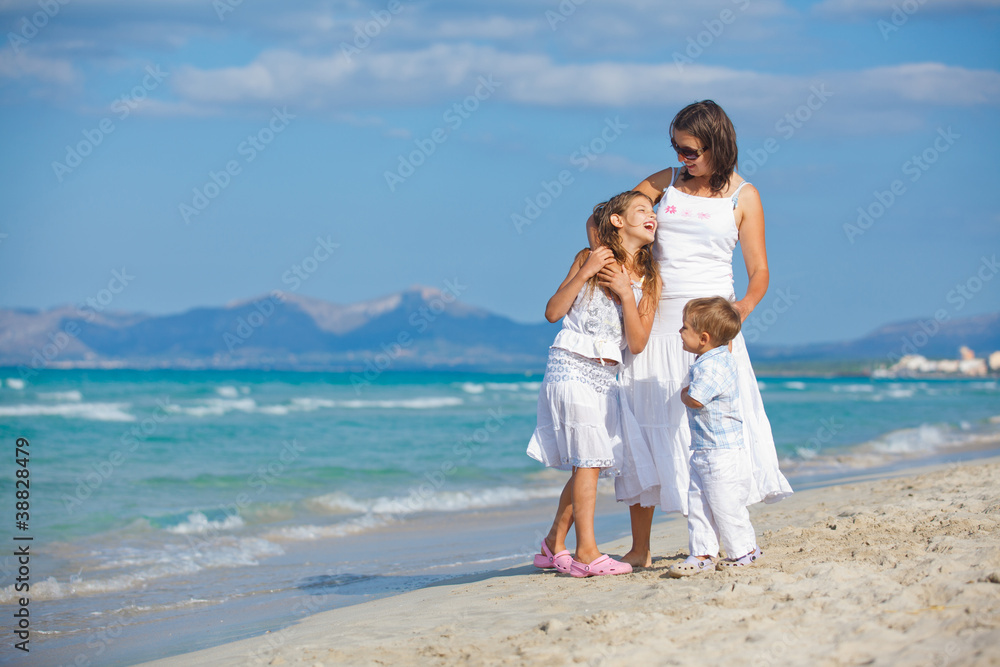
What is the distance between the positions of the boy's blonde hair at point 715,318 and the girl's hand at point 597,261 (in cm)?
47

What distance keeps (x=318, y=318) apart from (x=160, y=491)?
159m

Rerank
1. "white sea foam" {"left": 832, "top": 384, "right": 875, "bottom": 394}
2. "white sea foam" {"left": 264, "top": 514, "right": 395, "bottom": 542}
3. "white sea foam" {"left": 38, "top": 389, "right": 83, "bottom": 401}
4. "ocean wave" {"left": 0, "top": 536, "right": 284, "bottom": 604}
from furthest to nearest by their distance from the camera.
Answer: "white sea foam" {"left": 832, "top": 384, "right": 875, "bottom": 394} < "white sea foam" {"left": 38, "top": 389, "right": 83, "bottom": 401} < "white sea foam" {"left": 264, "top": 514, "right": 395, "bottom": 542} < "ocean wave" {"left": 0, "top": 536, "right": 284, "bottom": 604}

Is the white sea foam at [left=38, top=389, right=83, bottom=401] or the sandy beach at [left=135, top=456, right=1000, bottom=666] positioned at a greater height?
the white sea foam at [left=38, top=389, right=83, bottom=401]

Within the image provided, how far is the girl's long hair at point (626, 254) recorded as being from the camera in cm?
402

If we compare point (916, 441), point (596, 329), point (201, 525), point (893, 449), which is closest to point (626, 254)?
point (596, 329)

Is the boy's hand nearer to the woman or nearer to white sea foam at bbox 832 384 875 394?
the woman

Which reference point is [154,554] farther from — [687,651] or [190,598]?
[687,651]

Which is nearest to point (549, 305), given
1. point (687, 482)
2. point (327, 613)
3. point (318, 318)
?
point (687, 482)

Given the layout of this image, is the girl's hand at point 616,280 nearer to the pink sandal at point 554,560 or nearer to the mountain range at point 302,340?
the pink sandal at point 554,560

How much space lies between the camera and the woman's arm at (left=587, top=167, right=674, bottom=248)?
4.16 m

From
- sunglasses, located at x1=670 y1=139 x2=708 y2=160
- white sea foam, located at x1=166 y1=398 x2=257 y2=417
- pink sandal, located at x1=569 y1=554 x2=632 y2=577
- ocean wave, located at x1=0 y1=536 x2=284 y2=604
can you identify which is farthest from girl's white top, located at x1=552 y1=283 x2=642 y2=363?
white sea foam, located at x1=166 y1=398 x2=257 y2=417

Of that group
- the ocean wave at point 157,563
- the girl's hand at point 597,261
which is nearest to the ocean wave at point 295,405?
the ocean wave at point 157,563

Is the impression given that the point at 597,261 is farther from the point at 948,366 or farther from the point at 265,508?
the point at 948,366

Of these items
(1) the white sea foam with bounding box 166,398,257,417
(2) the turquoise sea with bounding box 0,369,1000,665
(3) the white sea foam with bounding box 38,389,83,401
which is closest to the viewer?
(2) the turquoise sea with bounding box 0,369,1000,665
